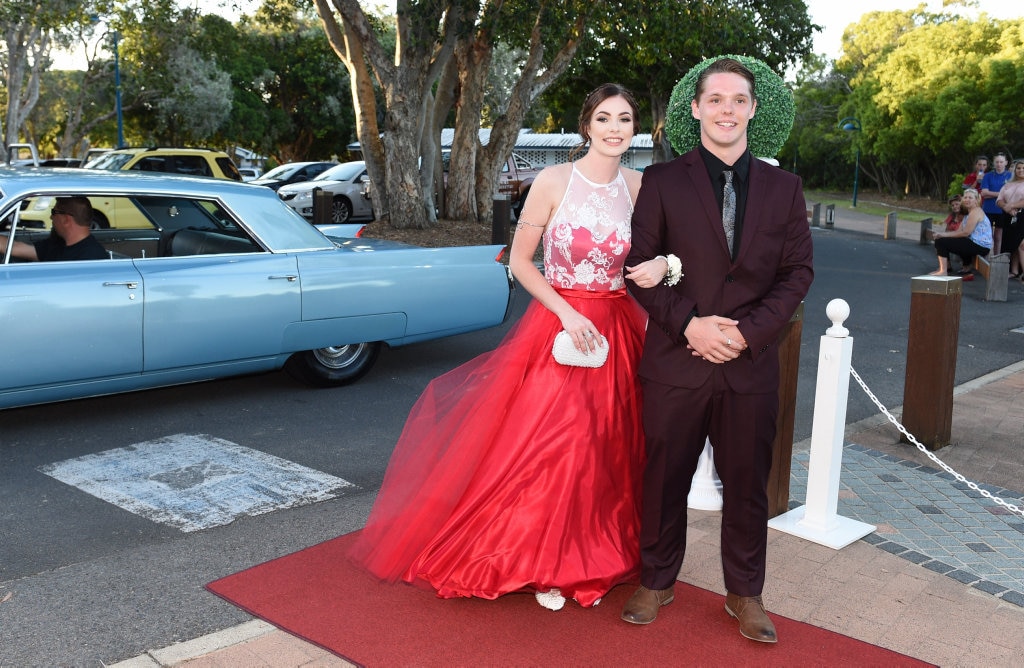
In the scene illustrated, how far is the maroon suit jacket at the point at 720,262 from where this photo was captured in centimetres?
322

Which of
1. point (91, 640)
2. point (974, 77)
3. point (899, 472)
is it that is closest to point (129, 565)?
point (91, 640)

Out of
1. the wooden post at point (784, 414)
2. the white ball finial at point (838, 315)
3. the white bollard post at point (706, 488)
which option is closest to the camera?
the white ball finial at point (838, 315)

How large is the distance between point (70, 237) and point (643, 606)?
14.4 feet

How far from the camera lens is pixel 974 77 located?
1586 inches

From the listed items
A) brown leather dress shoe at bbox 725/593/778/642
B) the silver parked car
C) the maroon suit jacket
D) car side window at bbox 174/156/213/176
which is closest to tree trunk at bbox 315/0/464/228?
car side window at bbox 174/156/213/176

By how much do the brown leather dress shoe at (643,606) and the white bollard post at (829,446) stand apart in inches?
47.4

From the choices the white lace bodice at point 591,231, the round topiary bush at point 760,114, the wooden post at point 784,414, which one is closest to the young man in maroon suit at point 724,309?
the white lace bodice at point 591,231

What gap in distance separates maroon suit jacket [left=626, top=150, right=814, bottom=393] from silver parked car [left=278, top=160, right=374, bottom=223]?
63.8 feet

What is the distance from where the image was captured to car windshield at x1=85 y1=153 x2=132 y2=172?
57.2ft

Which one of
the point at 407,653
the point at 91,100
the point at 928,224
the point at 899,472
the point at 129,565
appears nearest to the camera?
the point at 407,653

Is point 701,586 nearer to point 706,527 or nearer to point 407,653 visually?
point 706,527

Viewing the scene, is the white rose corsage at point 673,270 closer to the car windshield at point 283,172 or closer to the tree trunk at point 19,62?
the car windshield at point 283,172

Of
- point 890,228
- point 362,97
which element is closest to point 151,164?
point 362,97

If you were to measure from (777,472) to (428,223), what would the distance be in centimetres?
1355
